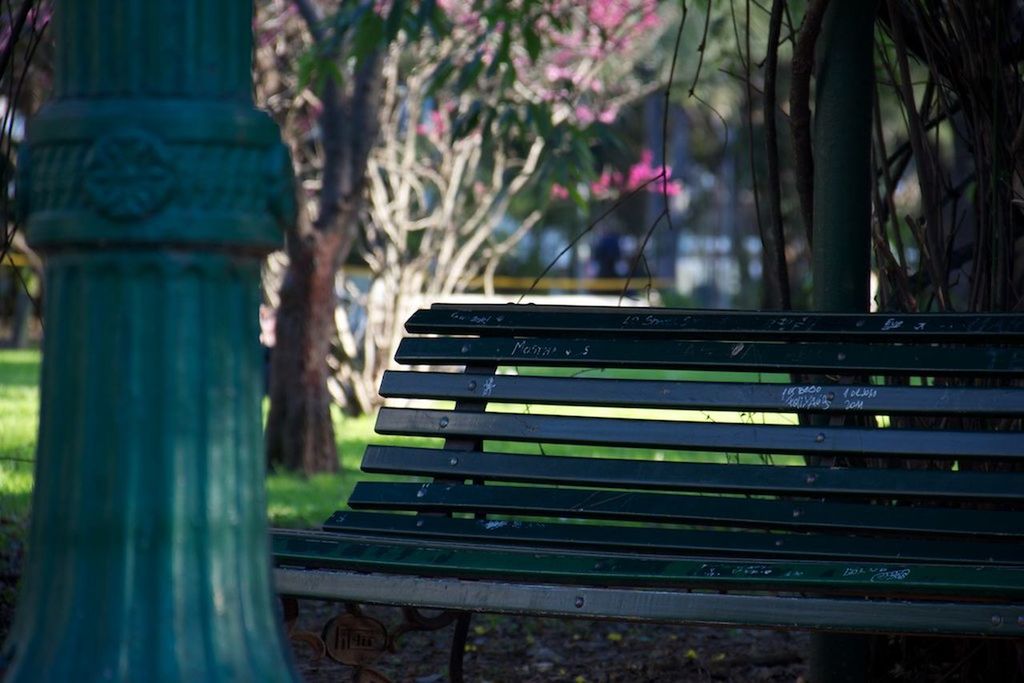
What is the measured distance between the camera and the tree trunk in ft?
24.3

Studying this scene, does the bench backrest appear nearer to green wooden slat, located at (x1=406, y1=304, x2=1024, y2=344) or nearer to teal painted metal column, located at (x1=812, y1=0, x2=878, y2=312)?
green wooden slat, located at (x1=406, y1=304, x2=1024, y2=344)

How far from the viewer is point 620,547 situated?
9.42ft

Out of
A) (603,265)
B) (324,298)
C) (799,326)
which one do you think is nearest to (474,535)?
(799,326)

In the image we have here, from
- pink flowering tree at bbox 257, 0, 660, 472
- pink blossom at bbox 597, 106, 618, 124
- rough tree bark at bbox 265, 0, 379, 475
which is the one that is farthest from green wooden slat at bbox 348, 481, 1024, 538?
pink blossom at bbox 597, 106, 618, 124

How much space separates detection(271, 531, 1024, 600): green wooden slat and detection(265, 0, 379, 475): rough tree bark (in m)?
4.67

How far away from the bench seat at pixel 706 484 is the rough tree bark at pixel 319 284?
4055 mm

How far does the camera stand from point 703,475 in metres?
2.94

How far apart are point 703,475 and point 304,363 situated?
4.72m

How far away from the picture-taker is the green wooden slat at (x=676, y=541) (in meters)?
A: 2.74

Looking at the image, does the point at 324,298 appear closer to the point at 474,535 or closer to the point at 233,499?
the point at 474,535

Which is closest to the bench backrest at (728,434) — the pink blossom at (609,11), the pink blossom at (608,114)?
the pink blossom at (609,11)

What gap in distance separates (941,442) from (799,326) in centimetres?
40

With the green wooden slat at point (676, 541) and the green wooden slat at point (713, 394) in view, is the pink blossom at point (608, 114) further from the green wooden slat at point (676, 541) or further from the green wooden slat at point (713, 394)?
the green wooden slat at point (676, 541)

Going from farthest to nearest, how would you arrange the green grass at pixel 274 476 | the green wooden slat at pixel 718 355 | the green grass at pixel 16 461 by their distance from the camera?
the green grass at pixel 274 476
the green grass at pixel 16 461
the green wooden slat at pixel 718 355
